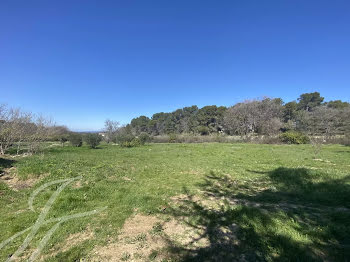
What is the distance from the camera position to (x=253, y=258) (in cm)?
290

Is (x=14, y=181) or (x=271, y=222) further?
(x=14, y=181)

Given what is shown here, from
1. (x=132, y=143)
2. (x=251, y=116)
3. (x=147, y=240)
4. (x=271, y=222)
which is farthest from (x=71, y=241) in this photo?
(x=251, y=116)

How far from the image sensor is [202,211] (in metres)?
4.64

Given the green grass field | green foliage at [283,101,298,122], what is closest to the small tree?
the green grass field

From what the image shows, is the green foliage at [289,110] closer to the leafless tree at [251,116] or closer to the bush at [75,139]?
the leafless tree at [251,116]

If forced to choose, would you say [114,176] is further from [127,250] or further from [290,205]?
[290,205]

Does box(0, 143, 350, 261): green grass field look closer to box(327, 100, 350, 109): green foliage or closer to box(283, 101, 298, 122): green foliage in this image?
box(283, 101, 298, 122): green foliage

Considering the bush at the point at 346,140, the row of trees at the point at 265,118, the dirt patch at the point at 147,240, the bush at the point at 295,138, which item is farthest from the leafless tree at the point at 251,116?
the dirt patch at the point at 147,240

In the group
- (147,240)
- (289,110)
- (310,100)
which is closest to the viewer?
(147,240)

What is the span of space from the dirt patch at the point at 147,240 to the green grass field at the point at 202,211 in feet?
0.13

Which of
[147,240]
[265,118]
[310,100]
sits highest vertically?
[310,100]

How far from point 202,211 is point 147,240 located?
1777 mm

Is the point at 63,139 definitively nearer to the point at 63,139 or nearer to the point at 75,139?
the point at 63,139

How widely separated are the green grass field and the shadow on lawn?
0.02 m
